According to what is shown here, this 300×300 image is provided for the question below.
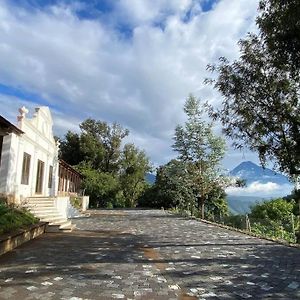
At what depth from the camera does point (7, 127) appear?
16.3 meters

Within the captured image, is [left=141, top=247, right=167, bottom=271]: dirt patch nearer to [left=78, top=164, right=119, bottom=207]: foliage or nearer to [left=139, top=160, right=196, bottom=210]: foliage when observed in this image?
A: [left=139, top=160, right=196, bottom=210]: foliage

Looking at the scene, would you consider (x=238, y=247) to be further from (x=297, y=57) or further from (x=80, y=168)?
(x=80, y=168)

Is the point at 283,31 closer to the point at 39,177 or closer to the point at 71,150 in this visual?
the point at 39,177

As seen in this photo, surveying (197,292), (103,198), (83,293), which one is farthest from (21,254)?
(103,198)

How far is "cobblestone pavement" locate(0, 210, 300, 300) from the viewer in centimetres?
595

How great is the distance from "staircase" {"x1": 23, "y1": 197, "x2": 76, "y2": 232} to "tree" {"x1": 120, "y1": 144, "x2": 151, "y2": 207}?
3125 cm

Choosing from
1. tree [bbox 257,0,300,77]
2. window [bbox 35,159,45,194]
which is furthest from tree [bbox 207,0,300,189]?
window [bbox 35,159,45,194]

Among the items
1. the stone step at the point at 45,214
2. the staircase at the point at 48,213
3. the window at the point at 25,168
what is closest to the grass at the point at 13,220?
the staircase at the point at 48,213

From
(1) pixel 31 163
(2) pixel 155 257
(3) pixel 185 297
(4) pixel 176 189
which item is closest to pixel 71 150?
(4) pixel 176 189

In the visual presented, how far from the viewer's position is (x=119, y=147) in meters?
58.0

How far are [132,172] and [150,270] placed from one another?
150 ft

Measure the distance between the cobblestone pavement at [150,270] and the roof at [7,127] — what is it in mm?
5823

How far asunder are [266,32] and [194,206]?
68.9ft

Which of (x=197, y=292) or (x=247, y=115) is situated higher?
(x=247, y=115)
